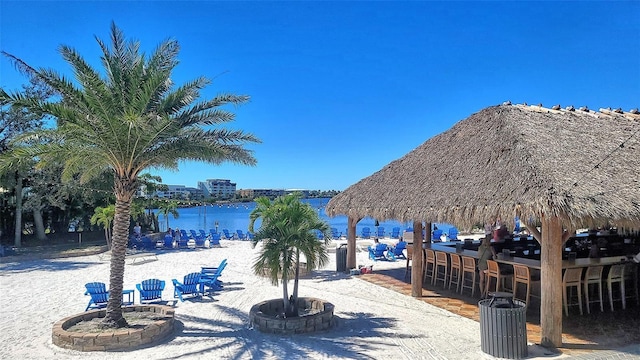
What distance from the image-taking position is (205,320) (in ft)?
30.6

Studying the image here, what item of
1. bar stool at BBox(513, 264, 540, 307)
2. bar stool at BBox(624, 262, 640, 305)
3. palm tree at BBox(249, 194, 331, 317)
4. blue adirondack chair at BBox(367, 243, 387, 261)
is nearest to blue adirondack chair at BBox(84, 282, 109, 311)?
palm tree at BBox(249, 194, 331, 317)

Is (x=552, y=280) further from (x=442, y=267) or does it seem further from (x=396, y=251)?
(x=396, y=251)

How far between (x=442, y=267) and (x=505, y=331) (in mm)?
5825

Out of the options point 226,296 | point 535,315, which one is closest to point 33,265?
point 226,296

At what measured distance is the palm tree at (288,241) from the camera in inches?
328

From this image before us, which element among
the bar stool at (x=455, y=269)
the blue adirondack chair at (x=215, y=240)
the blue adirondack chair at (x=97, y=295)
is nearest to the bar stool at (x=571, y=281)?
the bar stool at (x=455, y=269)

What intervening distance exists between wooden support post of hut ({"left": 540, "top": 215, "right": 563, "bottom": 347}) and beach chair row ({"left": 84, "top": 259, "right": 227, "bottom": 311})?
26.4 ft

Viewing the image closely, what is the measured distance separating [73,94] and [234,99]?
2962 millimetres

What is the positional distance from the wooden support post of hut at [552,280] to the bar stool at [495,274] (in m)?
2.77

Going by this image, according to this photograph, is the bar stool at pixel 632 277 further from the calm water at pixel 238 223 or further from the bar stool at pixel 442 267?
the calm water at pixel 238 223

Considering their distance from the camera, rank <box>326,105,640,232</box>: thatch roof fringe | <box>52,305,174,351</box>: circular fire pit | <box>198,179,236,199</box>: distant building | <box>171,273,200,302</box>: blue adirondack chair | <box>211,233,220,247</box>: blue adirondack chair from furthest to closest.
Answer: <box>198,179,236,199</box>: distant building → <box>211,233,220,247</box>: blue adirondack chair → <box>171,273,200,302</box>: blue adirondack chair → <box>52,305,174,351</box>: circular fire pit → <box>326,105,640,232</box>: thatch roof fringe

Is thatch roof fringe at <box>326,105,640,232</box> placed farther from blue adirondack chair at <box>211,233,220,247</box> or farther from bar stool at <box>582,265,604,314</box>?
blue adirondack chair at <box>211,233,220,247</box>

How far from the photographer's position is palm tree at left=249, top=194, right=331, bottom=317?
834 cm

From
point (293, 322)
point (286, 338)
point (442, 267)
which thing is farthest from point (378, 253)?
point (286, 338)
